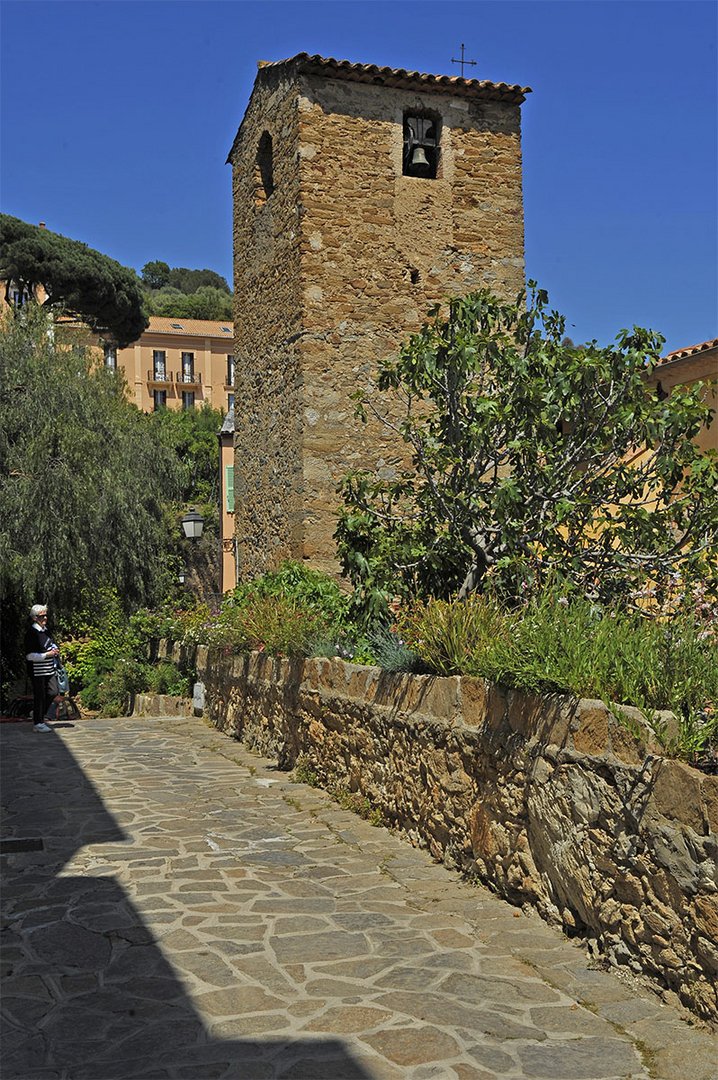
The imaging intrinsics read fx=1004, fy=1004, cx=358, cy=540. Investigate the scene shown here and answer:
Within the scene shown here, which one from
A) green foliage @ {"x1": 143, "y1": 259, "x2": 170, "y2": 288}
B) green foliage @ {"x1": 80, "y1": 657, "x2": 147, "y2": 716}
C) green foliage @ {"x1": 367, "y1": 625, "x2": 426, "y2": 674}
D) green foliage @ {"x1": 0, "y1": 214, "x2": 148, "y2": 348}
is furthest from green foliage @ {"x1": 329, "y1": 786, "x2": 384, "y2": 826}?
green foliage @ {"x1": 143, "y1": 259, "x2": 170, "y2": 288}

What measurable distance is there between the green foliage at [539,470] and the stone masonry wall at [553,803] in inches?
49.8

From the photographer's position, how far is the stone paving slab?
379 centimetres

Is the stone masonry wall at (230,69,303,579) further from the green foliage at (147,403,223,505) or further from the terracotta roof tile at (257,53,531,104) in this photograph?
the green foliage at (147,403,223,505)

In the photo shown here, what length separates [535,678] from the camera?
18.0ft

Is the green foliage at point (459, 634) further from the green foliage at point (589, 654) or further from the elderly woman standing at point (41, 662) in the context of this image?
the elderly woman standing at point (41, 662)

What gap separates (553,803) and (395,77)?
1066cm

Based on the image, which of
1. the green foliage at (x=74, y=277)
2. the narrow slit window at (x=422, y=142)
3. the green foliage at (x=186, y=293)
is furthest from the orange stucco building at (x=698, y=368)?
the green foliage at (x=186, y=293)

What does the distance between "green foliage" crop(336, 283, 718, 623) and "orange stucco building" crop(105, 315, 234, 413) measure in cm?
5463

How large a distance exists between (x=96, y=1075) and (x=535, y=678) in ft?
9.50

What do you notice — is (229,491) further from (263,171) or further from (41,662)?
(41,662)

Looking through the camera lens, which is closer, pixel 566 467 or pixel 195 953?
pixel 195 953

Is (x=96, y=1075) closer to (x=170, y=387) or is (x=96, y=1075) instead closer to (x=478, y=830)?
(x=478, y=830)

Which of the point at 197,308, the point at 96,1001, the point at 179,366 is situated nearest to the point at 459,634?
the point at 96,1001

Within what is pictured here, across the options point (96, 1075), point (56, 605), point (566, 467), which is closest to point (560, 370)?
point (566, 467)
